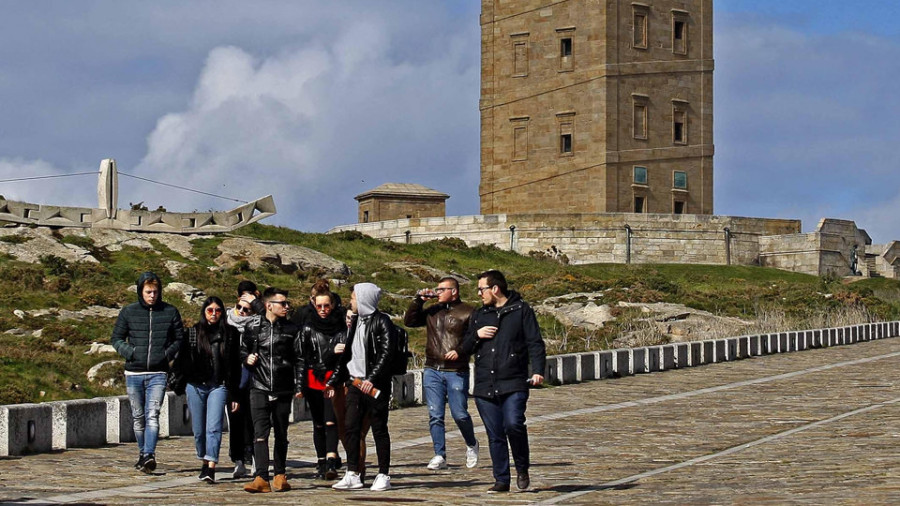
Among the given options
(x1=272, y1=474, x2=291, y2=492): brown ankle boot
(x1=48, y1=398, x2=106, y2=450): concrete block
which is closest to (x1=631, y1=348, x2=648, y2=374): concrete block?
(x1=48, y1=398, x2=106, y2=450): concrete block

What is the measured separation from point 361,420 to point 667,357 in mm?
15747

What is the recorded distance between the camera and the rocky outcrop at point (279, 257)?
46541 millimetres

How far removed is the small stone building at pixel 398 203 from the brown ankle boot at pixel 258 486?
7598 cm

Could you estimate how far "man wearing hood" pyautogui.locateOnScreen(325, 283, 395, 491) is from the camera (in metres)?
10.9

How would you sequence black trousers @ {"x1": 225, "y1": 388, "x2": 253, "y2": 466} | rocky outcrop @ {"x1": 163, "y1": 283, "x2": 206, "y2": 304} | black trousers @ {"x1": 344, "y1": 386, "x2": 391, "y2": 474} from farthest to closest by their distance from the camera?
1. rocky outcrop @ {"x1": 163, "y1": 283, "x2": 206, "y2": 304}
2. black trousers @ {"x1": 225, "y1": 388, "x2": 253, "y2": 466}
3. black trousers @ {"x1": 344, "y1": 386, "x2": 391, "y2": 474}

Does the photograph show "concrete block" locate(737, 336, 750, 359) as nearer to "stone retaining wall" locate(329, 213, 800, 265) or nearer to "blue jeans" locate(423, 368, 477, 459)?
"blue jeans" locate(423, 368, 477, 459)

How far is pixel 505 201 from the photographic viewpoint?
65.2 metres

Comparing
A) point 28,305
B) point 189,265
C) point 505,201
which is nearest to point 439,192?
point 505,201

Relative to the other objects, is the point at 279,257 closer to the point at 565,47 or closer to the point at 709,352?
the point at 565,47

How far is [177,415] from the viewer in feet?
50.3

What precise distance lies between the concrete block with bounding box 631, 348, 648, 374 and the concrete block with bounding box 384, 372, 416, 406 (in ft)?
22.5

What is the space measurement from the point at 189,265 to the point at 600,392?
2495 cm

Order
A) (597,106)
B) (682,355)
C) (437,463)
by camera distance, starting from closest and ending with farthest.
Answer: (437,463), (682,355), (597,106)

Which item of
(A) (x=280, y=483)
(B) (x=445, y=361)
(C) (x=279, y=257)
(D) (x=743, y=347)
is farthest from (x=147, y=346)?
(C) (x=279, y=257)
